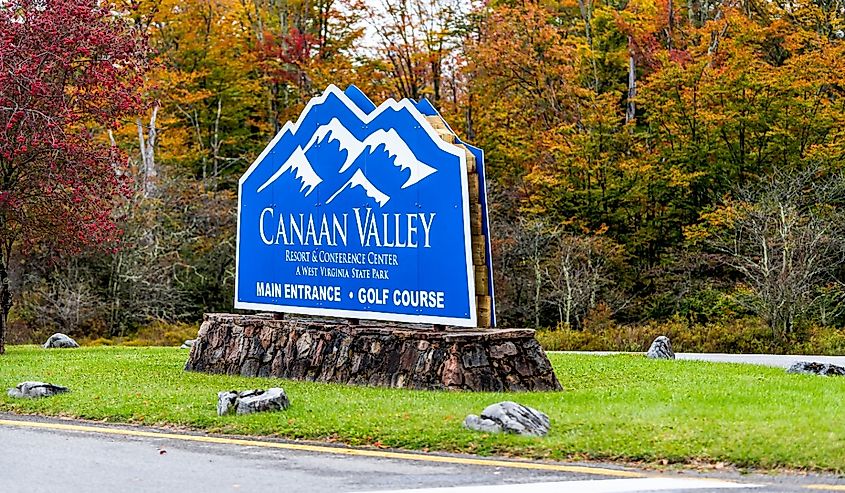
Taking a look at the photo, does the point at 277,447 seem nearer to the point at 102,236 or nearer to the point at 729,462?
the point at 729,462

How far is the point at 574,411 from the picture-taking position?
1127 cm

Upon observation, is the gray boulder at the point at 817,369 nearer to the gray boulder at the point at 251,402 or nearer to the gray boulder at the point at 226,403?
the gray boulder at the point at 251,402

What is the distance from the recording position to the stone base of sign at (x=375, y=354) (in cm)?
1380

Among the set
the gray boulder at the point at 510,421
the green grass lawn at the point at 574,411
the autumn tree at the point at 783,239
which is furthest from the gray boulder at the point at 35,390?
the autumn tree at the point at 783,239

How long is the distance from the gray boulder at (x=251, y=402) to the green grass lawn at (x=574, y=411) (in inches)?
6.5

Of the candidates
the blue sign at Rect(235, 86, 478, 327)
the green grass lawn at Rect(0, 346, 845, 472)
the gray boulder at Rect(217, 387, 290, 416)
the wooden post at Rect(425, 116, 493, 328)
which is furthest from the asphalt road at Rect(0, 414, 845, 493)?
the blue sign at Rect(235, 86, 478, 327)

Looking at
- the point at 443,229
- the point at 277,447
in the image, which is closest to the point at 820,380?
the point at 443,229

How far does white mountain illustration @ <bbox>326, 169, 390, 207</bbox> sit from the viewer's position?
596 inches

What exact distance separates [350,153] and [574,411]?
239 inches

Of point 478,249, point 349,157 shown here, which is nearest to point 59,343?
point 349,157

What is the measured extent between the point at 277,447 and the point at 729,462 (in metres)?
4.19

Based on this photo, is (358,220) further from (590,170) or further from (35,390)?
(590,170)

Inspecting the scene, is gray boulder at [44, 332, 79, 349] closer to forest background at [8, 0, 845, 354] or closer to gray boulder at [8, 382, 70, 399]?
forest background at [8, 0, 845, 354]

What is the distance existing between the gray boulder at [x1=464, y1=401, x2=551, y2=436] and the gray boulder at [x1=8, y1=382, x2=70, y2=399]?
6384 millimetres
